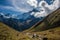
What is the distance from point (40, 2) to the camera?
32.8 meters

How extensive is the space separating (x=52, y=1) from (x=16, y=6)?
6.52m

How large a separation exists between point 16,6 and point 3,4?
2.32 meters

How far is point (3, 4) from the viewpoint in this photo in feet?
103

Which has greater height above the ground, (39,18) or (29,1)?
(29,1)

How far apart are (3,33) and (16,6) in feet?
25.6

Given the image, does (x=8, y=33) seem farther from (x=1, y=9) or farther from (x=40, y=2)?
(x=40, y=2)

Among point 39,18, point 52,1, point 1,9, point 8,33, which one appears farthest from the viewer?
point 39,18

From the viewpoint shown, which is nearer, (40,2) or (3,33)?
(3,33)

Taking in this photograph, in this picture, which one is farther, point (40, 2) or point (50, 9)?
point (50, 9)

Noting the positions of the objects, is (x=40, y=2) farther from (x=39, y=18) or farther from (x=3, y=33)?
(x=3, y=33)

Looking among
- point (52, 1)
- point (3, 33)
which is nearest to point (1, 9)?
point (3, 33)

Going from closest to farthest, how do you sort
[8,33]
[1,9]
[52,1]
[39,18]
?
[8,33] < [1,9] < [52,1] < [39,18]

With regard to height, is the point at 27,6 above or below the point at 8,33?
above

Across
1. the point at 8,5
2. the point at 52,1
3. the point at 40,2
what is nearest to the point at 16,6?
the point at 8,5
